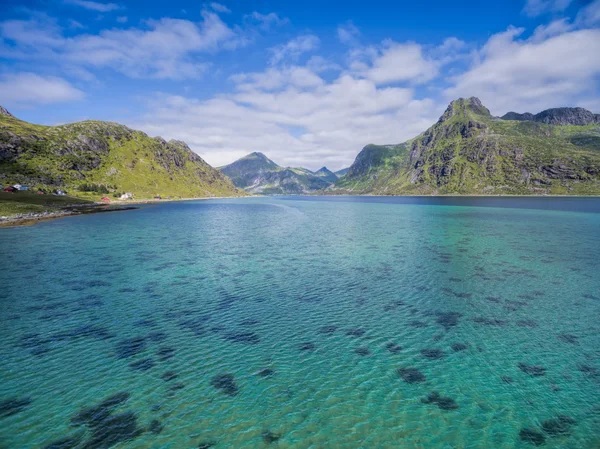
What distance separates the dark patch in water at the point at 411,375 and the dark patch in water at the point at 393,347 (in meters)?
2.30

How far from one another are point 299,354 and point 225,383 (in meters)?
6.27

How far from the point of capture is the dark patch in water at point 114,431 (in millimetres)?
15232

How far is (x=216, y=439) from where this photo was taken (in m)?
15.8

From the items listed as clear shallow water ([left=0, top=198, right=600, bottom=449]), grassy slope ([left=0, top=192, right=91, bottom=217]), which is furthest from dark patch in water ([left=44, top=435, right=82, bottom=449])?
grassy slope ([left=0, top=192, right=91, bottom=217])

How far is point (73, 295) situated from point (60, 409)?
23.9m

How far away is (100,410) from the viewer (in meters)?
17.8

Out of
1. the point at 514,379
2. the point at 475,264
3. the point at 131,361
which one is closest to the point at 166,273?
the point at 131,361

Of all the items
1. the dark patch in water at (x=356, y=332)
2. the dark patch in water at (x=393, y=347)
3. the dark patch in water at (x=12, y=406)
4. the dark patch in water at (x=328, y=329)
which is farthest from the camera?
the dark patch in water at (x=328, y=329)

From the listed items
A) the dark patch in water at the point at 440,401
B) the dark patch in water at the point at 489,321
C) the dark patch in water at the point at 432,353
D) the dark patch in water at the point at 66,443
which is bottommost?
the dark patch in water at the point at 440,401

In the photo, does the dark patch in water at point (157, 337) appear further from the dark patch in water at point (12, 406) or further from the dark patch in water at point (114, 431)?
the dark patch in water at point (114, 431)

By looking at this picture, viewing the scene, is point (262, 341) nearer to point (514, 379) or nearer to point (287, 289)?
point (287, 289)

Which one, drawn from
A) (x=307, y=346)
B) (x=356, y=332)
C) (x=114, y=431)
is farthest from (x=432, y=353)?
(x=114, y=431)

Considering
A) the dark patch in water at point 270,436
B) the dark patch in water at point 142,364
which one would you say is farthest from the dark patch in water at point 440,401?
the dark patch in water at point 142,364

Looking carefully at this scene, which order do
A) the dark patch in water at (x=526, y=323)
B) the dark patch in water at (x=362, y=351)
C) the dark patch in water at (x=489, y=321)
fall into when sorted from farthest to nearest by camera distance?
the dark patch in water at (x=489, y=321)
the dark patch in water at (x=526, y=323)
the dark patch in water at (x=362, y=351)
